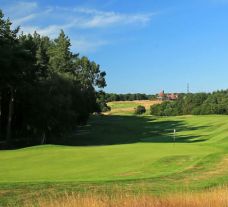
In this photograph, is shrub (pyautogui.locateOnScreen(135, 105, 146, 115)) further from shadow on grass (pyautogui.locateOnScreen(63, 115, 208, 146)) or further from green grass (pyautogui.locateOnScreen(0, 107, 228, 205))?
green grass (pyautogui.locateOnScreen(0, 107, 228, 205))

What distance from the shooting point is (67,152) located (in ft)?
82.2

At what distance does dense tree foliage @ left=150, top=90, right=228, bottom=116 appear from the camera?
106 meters

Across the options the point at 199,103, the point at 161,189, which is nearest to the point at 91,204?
the point at 161,189

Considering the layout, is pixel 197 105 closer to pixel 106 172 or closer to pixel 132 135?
pixel 132 135

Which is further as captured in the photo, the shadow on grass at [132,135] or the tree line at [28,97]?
the shadow on grass at [132,135]

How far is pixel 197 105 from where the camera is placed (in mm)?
116000

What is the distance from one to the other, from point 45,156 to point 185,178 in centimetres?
916

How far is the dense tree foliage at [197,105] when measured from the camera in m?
106

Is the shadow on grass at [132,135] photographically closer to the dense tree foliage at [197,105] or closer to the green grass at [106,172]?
the dense tree foliage at [197,105]

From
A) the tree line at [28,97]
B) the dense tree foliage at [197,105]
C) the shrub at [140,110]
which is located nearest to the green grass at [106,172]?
the tree line at [28,97]

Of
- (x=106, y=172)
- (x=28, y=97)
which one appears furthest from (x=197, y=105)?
(x=106, y=172)

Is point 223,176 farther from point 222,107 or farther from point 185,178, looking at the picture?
point 222,107

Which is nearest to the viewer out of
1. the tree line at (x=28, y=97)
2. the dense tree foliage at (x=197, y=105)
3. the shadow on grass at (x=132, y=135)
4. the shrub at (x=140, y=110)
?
the tree line at (x=28, y=97)

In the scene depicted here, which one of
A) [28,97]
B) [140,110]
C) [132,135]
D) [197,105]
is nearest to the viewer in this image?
[28,97]
